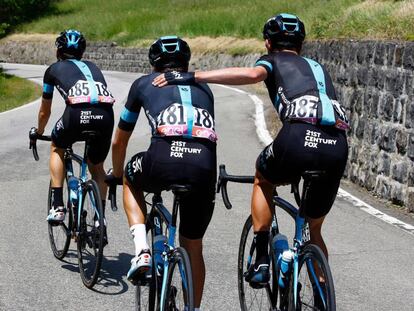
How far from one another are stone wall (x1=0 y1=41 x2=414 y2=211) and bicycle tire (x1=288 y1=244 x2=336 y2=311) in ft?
18.2

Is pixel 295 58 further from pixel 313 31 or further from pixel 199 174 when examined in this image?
pixel 313 31

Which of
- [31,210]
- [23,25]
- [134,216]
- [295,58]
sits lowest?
[23,25]

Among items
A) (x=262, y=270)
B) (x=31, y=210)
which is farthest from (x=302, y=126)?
(x=31, y=210)

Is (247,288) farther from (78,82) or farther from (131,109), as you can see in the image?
(78,82)

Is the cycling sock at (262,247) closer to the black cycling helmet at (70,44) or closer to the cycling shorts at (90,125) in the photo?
the cycling shorts at (90,125)

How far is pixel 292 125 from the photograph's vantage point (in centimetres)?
509

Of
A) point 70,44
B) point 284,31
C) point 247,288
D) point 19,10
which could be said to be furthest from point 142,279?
point 19,10

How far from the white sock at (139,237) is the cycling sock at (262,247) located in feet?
2.48

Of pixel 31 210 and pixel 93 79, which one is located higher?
pixel 93 79

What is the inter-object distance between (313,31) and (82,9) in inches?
2171

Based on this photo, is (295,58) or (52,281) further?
(52,281)

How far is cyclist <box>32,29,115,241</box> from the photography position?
289 inches

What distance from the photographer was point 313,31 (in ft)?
58.7

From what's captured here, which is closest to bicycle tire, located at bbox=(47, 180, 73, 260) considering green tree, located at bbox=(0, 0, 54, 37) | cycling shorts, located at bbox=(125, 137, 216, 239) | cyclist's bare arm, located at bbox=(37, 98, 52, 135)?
cyclist's bare arm, located at bbox=(37, 98, 52, 135)
